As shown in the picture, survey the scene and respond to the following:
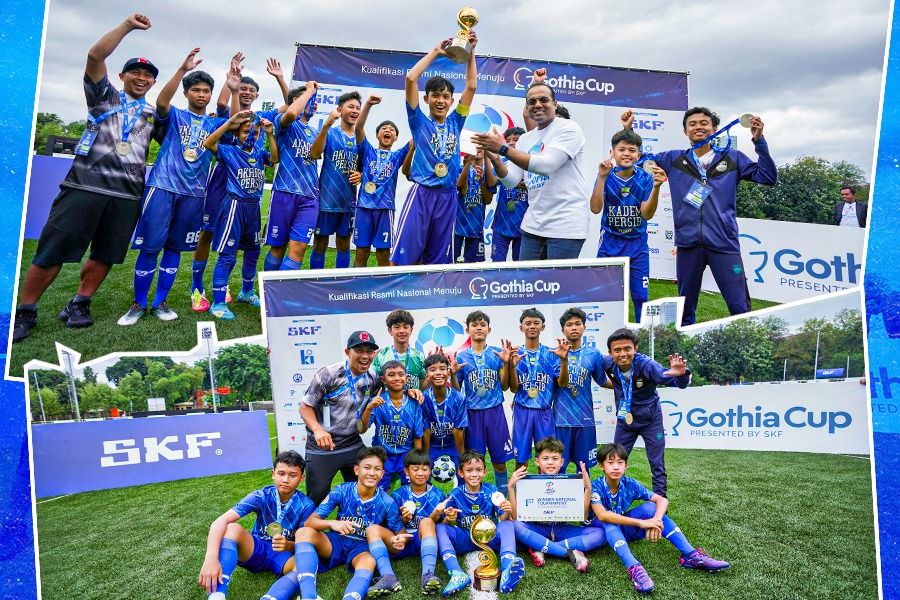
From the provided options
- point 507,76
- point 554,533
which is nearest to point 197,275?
point 554,533

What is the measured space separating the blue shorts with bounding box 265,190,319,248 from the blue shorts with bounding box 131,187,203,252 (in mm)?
608

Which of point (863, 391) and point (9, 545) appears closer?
point (9, 545)

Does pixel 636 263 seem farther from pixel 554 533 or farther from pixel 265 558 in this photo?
pixel 265 558

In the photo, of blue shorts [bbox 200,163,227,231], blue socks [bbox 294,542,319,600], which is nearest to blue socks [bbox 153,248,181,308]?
blue shorts [bbox 200,163,227,231]

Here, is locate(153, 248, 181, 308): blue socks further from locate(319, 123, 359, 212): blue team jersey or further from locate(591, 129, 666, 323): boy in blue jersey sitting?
locate(591, 129, 666, 323): boy in blue jersey sitting

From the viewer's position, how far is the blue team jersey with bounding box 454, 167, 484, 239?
5.84 metres

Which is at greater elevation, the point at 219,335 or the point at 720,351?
the point at 219,335

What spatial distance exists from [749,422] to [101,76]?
17.8ft

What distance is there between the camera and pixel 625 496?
12.9 feet

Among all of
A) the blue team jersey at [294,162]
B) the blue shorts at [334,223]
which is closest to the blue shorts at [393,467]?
the blue shorts at [334,223]

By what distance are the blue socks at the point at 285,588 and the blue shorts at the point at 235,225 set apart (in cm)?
266

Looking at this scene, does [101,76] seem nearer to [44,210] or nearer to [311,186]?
[44,210]

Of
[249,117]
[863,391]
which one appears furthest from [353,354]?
[863,391]

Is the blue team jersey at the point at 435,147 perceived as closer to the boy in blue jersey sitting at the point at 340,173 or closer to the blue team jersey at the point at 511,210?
the boy in blue jersey sitting at the point at 340,173
